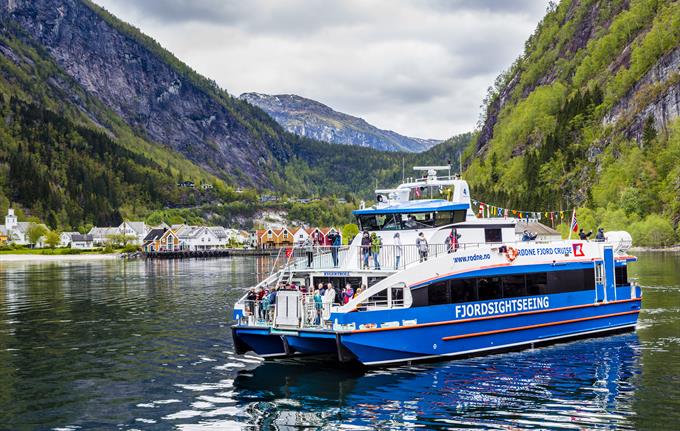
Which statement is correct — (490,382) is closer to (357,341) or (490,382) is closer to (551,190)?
(357,341)

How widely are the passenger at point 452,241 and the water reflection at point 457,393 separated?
4372 millimetres

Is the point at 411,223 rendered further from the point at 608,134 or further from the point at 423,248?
the point at 608,134

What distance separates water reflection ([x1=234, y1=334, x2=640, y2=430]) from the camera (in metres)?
21.3

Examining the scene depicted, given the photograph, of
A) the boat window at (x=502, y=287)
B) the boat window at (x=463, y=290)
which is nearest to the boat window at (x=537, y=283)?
the boat window at (x=502, y=287)

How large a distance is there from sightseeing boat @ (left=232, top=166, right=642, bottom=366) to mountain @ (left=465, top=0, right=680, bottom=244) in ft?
293

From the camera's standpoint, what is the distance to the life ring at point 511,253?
97.1 feet

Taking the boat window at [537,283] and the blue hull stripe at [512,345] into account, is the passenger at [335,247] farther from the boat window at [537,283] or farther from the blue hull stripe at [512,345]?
the boat window at [537,283]

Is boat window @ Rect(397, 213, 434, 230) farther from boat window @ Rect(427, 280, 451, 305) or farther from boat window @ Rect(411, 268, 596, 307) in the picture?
boat window @ Rect(427, 280, 451, 305)

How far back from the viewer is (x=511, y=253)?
2962 centimetres

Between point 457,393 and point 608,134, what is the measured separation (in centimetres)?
13628

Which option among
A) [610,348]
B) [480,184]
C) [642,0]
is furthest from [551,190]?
[610,348]

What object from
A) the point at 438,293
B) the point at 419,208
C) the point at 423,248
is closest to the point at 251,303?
the point at 423,248

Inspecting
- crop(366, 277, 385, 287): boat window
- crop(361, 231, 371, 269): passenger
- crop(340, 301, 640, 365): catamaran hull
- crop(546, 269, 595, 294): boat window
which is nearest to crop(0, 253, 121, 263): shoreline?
crop(361, 231, 371, 269): passenger

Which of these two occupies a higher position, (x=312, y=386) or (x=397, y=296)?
(x=397, y=296)
